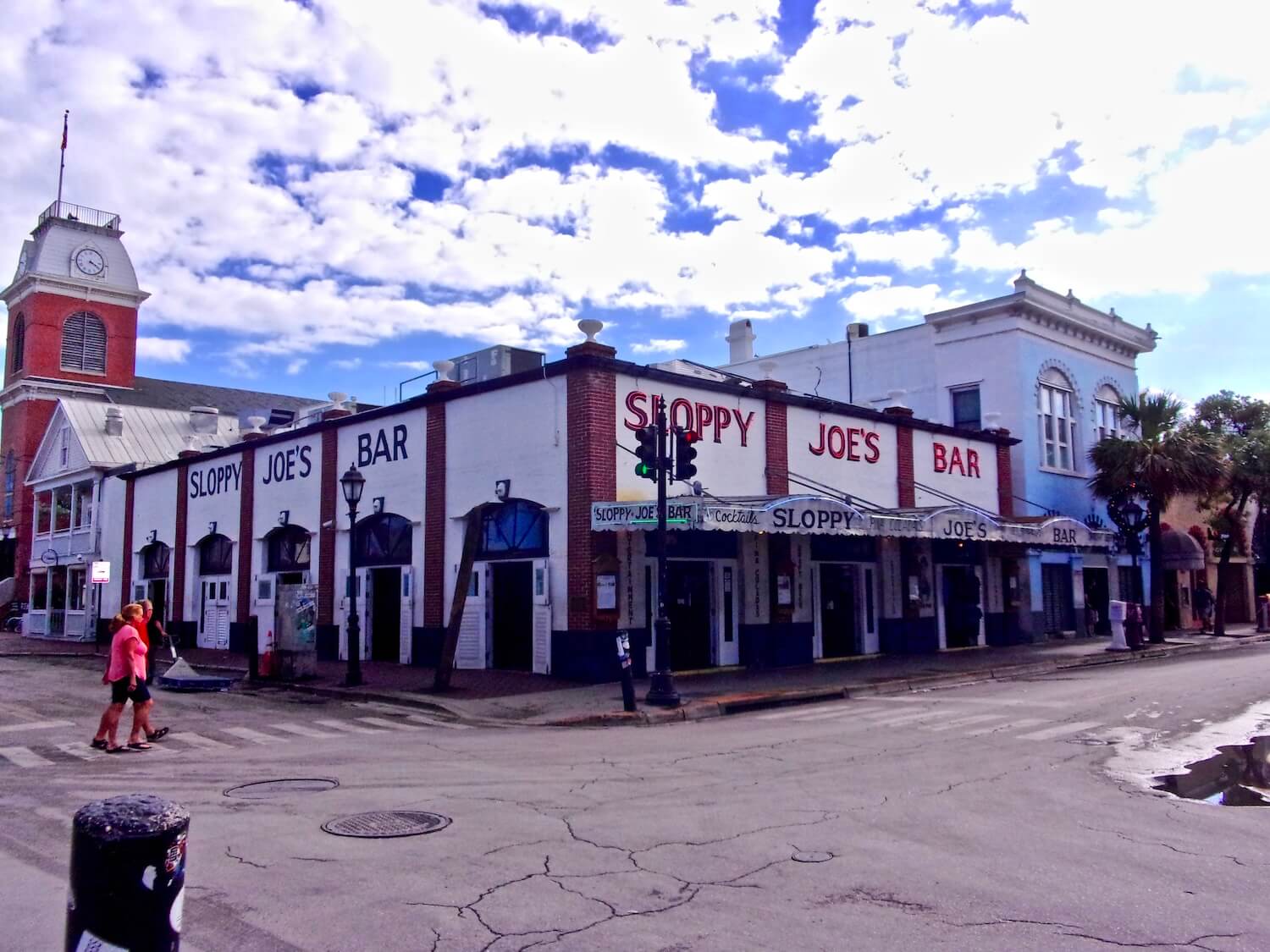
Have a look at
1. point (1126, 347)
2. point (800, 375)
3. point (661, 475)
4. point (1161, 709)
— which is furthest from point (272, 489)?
point (1126, 347)

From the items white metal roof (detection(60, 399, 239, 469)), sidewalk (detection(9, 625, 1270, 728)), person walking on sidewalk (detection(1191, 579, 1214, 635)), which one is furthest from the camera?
white metal roof (detection(60, 399, 239, 469))

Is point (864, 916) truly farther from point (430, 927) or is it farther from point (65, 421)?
point (65, 421)

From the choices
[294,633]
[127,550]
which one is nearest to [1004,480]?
[294,633]

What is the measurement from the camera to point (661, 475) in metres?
15.6

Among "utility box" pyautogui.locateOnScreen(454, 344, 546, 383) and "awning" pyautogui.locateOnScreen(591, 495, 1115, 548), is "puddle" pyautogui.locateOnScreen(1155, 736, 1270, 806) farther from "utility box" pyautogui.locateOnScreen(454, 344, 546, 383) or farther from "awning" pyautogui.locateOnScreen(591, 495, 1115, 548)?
"utility box" pyautogui.locateOnScreen(454, 344, 546, 383)

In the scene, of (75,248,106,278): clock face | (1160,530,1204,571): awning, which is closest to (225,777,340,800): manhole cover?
(1160,530,1204,571): awning

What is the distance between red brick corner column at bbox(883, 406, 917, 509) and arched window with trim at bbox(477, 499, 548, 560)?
409 inches

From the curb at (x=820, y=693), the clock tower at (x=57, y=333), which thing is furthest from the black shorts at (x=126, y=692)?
the clock tower at (x=57, y=333)

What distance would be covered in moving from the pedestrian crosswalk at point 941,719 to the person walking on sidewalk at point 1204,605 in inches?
1014

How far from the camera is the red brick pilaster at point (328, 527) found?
81.9ft

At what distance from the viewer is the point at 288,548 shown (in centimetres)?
2770

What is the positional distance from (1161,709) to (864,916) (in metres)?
11.1

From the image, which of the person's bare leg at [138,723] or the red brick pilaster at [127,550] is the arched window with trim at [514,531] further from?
the red brick pilaster at [127,550]

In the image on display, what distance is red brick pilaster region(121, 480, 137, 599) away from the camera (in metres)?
36.5
